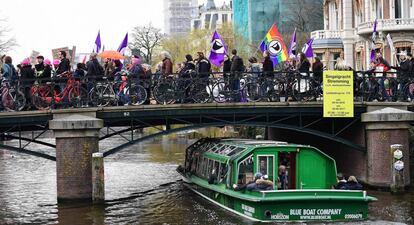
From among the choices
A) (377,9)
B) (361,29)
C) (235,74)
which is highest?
(377,9)

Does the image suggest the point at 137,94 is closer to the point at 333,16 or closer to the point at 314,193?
the point at 314,193

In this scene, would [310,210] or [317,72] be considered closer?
[310,210]

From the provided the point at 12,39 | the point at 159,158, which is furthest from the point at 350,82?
the point at 12,39

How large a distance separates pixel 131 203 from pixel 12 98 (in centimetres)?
552

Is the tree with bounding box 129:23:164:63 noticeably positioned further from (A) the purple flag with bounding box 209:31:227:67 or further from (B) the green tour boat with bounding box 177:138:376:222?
(B) the green tour boat with bounding box 177:138:376:222

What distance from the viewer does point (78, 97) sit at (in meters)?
30.8

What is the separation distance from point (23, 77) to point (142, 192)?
6.75 m

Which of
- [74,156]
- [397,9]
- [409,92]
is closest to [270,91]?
[409,92]

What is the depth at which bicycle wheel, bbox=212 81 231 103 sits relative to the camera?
32406mm

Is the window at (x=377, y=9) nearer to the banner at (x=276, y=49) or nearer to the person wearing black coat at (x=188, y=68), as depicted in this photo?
the banner at (x=276, y=49)

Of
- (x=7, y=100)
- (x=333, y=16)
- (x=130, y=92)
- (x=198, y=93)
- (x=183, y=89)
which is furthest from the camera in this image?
(x=333, y=16)

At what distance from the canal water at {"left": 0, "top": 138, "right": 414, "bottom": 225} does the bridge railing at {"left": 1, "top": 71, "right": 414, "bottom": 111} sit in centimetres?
360

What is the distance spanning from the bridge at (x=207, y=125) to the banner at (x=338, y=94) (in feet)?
1.58

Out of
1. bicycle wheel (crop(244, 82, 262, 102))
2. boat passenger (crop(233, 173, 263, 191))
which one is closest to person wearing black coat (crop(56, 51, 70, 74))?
bicycle wheel (crop(244, 82, 262, 102))
